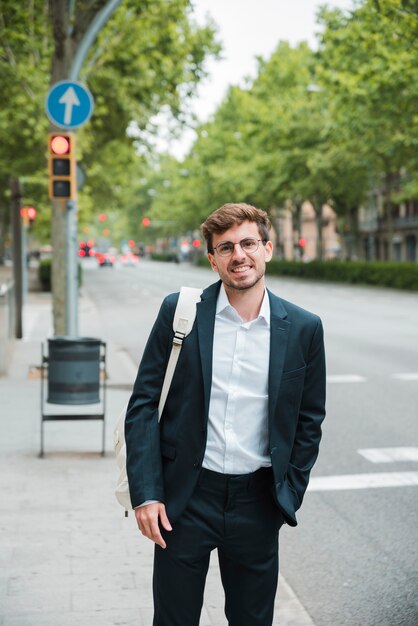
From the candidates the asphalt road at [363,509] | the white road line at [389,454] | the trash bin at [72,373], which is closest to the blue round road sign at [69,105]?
the trash bin at [72,373]

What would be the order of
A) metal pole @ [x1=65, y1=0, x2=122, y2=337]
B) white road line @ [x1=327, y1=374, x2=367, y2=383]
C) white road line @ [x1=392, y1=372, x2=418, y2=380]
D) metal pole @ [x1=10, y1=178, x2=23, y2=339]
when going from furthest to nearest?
1. metal pole @ [x1=10, y1=178, x2=23, y2=339]
2. white road line @ [x1=392, y1=372, x2=418, y2=380]
3. white road line @ [x1=327, y1=374, x2=367, y2=383]
4. metal pole @ [x1=65, y1=0, x2=122, y2=337]

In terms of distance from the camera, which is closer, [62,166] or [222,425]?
[222,425]

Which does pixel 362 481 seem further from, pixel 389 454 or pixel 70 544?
pixel 70 544

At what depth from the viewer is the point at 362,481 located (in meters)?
6.70

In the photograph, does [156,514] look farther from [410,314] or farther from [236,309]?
[410,314]

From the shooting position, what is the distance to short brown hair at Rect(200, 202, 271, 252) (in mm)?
2688

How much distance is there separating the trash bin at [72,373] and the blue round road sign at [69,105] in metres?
3.68

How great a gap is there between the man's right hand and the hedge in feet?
118

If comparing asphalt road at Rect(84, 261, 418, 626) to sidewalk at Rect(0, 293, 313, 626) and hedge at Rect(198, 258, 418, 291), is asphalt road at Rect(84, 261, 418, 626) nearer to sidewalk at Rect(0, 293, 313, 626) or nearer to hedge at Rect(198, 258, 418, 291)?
sidewalk at Rect(0, 293, 313, 626)

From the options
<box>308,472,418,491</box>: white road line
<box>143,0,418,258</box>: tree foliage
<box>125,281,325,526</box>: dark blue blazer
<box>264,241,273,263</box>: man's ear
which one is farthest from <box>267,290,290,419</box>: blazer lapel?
<box>143,0,418,258</box>: tree foliage

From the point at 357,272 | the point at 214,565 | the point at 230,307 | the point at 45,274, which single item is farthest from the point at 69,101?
the point at 357,272

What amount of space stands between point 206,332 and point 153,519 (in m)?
0.56

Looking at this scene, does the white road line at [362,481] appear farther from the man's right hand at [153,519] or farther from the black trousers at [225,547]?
the man's right hand at [153,519]

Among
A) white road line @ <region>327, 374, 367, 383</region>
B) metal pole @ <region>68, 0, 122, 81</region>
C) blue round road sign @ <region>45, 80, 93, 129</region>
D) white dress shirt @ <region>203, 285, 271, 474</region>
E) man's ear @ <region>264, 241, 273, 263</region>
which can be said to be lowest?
white road line @ <region>327, 374, 367, 383</region>
